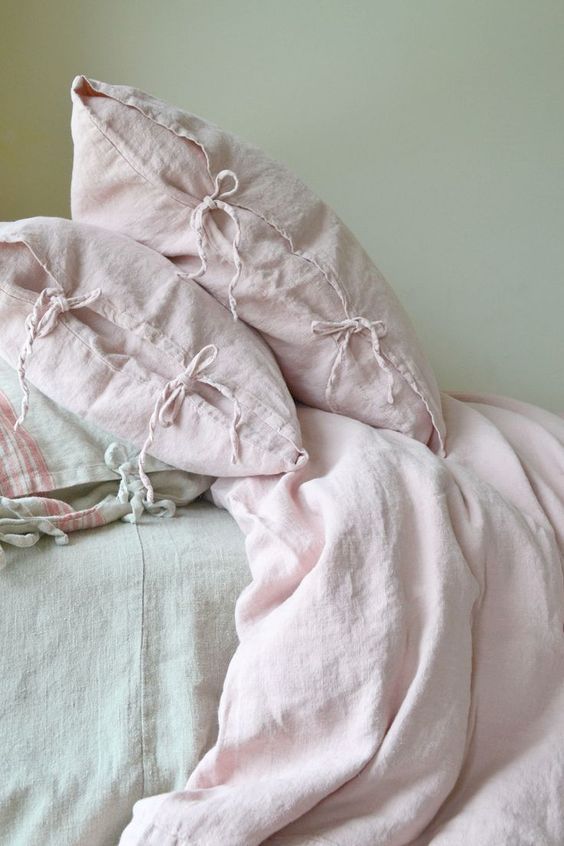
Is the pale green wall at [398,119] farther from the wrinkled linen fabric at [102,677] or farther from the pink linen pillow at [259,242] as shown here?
the wrinkled linen fabric at [102,677]

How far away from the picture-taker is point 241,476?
0.90 metres

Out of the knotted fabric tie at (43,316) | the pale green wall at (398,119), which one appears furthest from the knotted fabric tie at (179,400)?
the pale green wall at (398,119)

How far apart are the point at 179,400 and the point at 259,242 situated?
193mm

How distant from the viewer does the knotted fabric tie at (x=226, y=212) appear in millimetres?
924

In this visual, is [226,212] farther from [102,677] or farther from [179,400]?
[102,677]

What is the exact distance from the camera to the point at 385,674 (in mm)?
705

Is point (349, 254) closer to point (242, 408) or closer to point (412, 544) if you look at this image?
point (242, 408)

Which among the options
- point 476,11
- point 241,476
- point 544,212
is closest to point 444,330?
point 544,212

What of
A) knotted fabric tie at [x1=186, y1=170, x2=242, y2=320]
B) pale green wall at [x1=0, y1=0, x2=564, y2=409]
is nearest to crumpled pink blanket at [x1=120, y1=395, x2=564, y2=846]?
knotted fabric tie at [x1=186, y1=170, x2=242, y2=320]

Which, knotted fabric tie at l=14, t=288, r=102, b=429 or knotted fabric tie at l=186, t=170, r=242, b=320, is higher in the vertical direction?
knotted fabric tie at l=186, t=170, r=242, b=320

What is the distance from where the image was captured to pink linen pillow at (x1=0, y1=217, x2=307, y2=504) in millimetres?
871

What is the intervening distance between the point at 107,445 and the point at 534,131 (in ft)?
3.93

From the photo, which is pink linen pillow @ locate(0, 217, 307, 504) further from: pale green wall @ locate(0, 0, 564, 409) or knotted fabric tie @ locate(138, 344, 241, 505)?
pale green wall @ locate(0, 0, 564, 409)

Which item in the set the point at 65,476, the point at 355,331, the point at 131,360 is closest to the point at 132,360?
the point at 131,360
